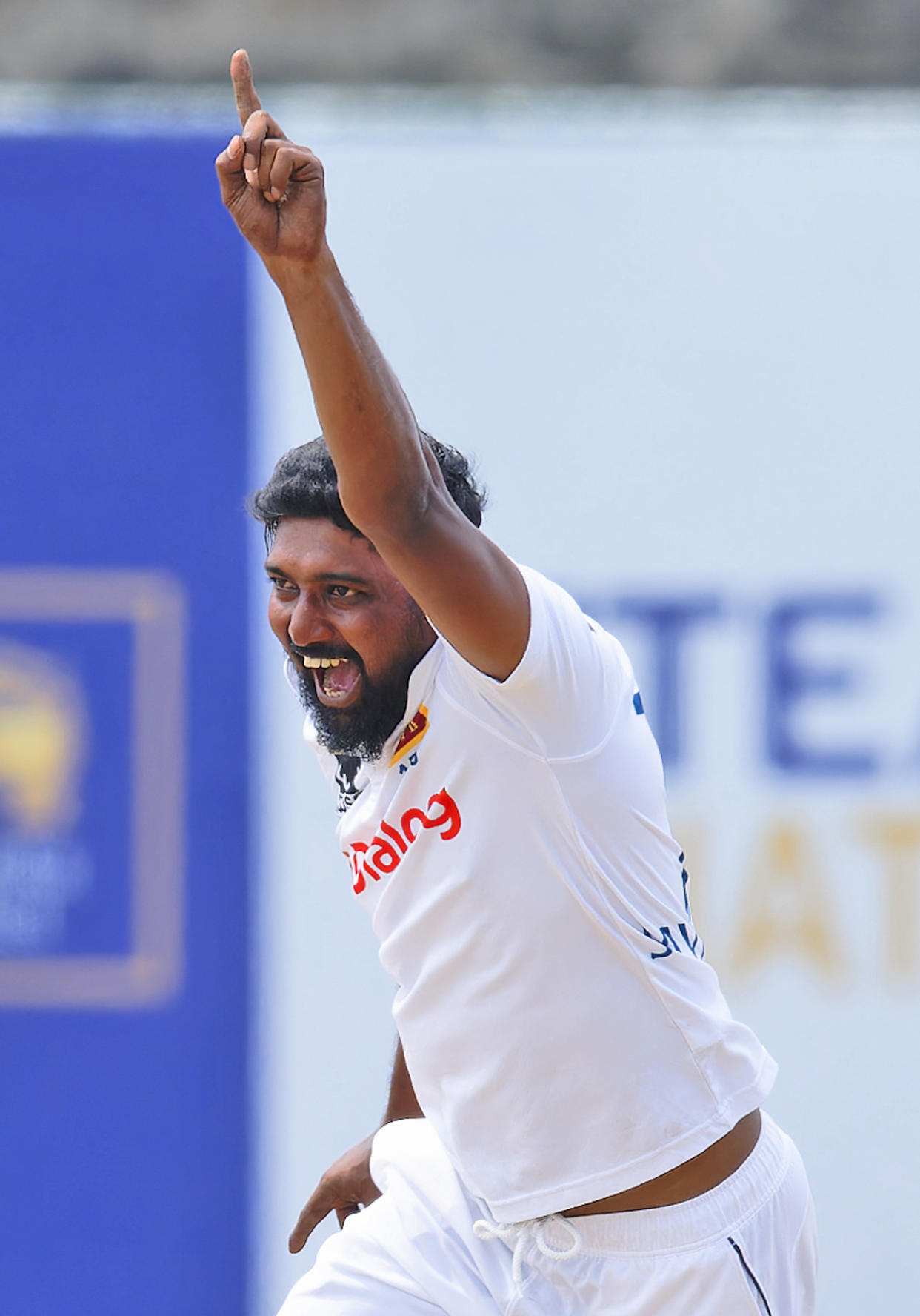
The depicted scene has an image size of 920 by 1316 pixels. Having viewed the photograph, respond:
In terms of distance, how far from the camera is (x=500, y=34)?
4.11 meters

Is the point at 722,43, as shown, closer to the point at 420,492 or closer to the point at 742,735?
the point at 742,735

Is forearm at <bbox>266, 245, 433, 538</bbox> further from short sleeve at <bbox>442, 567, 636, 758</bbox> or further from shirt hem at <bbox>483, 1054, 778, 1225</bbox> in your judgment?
shirt hem at <bbox>483, 1054, 778, 1225</bbox>

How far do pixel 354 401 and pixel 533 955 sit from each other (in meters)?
0.68

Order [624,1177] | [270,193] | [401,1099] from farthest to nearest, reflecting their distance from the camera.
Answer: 1. [401,1099]
2. [624,1177]
3. [270,193]

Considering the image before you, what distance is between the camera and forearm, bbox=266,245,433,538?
1.68 m

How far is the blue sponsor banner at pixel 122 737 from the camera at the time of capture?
392 cm

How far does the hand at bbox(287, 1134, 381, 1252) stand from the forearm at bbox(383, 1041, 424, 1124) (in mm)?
49

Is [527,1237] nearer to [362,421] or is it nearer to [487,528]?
[362,421]

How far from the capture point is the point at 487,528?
3941 mm

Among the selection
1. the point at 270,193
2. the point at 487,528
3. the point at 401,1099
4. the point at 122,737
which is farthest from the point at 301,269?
the point at 122,737

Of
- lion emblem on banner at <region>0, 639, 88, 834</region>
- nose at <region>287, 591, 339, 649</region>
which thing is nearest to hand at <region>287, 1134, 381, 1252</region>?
nose at <region>287, 591, 339, 649</region>

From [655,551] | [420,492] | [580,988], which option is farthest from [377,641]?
[655,551]

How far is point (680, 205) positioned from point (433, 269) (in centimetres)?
60

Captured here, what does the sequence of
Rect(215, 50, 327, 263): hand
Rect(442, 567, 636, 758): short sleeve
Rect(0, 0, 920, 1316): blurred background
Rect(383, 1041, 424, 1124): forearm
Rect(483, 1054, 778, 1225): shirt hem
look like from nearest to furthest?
Rect(215, 50, 327, 263): hand < Rect(442, 567, 636, 758): short sleeve < Rect(483, 1054, 778, 1225): shirt hem < Rect(383, 1041, 424, 1124): forearm < Rect(0, 0, 920, 1316): blurred background
